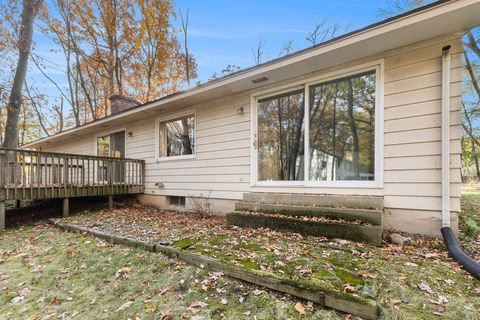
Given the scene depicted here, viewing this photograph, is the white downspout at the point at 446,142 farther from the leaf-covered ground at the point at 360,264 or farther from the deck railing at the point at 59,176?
the deck railing at the point at 59,176

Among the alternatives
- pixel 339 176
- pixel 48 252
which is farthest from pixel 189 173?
pixel 339 176

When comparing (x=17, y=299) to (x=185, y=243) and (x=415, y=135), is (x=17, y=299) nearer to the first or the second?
(x=185, y=243)

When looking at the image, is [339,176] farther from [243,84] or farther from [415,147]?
[243,84]

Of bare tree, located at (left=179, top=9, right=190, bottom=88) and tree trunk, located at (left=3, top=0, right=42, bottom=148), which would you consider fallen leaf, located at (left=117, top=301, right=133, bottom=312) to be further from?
bare tree, located at (left=179, top=9, right=190, bottom=88)

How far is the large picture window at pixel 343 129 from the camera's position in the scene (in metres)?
3.88

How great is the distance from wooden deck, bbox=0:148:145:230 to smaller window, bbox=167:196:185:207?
3.88 feet

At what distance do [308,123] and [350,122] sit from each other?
71 centimetres

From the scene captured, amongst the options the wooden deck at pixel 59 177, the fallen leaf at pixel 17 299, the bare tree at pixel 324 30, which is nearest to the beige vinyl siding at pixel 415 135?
the fallen leaf at pixel 17 299

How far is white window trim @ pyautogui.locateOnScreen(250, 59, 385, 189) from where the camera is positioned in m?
3.72

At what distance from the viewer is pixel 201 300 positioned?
7.14 ft

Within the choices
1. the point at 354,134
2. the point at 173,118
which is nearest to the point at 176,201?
the point at 173,118

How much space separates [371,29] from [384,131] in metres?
1.45

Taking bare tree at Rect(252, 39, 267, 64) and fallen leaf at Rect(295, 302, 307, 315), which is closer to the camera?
fallen leaf at Rect(295, 302, 307, 315)

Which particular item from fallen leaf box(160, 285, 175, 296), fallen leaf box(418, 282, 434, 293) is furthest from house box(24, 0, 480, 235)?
fallen leaf box(160, 285, 175, 296)
